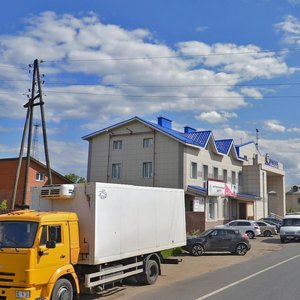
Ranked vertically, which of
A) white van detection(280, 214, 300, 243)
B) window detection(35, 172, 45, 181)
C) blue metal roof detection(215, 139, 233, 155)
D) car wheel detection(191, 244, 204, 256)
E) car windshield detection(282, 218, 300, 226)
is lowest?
car wheel detection(191, 244, 204, 256)

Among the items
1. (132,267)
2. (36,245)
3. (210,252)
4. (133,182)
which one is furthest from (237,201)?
(36,245)

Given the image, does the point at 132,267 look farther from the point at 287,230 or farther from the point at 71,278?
the point at 287,230

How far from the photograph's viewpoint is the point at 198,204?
129ft

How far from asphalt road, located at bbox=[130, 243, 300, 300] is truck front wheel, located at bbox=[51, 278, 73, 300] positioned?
2.07 metres

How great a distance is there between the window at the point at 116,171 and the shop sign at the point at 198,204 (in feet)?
Result: 28.1

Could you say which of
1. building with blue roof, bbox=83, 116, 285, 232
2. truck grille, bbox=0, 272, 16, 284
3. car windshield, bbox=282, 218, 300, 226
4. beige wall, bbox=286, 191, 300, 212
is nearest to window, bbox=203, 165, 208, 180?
building with blue roof, bbox=83, 116, 285, 232

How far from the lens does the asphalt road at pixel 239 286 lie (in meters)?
11.1

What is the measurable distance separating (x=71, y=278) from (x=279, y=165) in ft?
196

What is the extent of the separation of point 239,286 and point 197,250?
1084 centimetres

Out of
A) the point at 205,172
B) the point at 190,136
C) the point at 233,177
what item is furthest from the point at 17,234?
the point at 233,177

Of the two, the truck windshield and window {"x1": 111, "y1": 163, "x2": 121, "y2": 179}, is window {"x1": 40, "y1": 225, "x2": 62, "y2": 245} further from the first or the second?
window {"x1": 111, "y1": 163, "x2": 121, "y2": 179}

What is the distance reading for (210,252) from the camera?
979 inches

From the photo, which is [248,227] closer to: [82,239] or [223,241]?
[223,241]

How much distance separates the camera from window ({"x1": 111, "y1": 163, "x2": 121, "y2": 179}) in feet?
145
